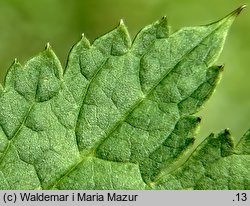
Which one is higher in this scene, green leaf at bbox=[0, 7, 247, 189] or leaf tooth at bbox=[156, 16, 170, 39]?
leaf tooth at bbox=[156, 16, 170, 39]

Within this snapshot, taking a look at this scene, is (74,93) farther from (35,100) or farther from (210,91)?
(210,91)

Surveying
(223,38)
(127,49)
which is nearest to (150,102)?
(127,49)

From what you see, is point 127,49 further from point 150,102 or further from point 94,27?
point 94,27

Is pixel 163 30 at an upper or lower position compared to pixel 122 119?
upper

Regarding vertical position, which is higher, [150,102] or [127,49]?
[127,49]

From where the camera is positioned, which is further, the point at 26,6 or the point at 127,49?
the point at 26,6

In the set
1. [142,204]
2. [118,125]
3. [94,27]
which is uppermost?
[94,27]

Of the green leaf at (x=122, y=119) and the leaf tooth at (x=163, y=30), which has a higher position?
the leaf tooth at (x=163, y=30)
